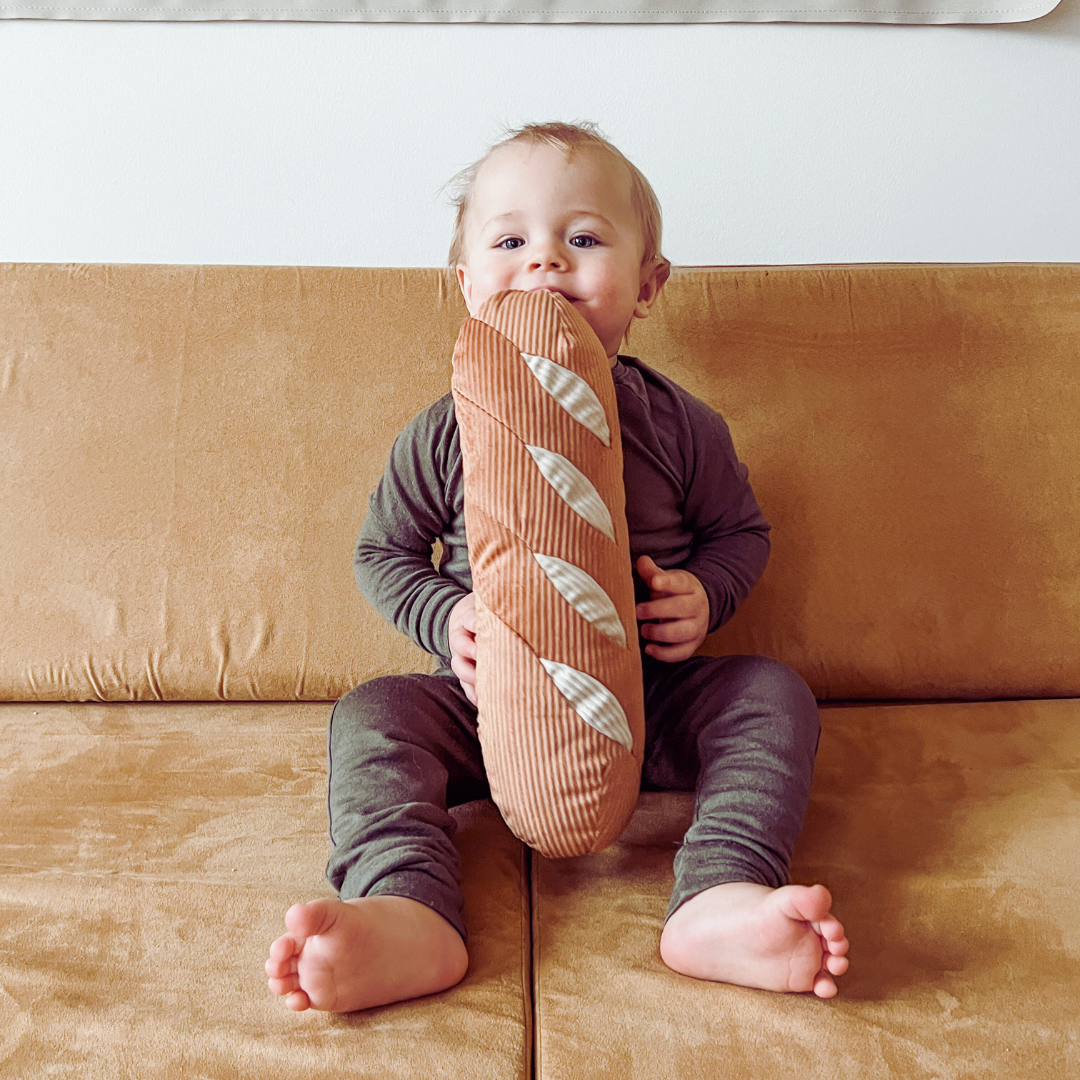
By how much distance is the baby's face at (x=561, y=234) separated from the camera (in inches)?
38.4

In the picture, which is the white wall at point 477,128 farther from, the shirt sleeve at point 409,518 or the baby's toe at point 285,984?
the baby's toe at point 285,984

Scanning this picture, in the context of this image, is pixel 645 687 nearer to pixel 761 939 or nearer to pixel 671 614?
pixel 671 614

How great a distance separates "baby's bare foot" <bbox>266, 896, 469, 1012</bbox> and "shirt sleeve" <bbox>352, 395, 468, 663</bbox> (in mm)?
358

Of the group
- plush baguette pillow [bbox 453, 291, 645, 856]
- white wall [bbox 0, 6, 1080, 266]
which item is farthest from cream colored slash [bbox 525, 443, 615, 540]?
white wall [bbox 0, 6, 1080, 266]

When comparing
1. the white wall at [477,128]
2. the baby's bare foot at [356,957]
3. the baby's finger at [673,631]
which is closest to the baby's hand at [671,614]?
the baby's finger at [673,631]

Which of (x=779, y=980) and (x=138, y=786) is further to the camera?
(x=138, y=786)

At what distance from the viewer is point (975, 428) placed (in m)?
1.23

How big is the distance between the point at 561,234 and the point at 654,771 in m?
0.55

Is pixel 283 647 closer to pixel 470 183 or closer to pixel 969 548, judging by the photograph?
pixel 470 183

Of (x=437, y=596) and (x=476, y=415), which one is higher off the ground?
(x=476, y=415)

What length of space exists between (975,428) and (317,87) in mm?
1030

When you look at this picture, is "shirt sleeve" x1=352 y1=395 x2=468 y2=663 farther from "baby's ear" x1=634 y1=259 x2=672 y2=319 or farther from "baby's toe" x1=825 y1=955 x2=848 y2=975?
"baby's toe" x1=825 y1=955 x2=848 y2=975

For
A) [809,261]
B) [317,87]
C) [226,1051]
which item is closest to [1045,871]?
[226,1051]

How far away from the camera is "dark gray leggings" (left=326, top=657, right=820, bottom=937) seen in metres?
0.79
